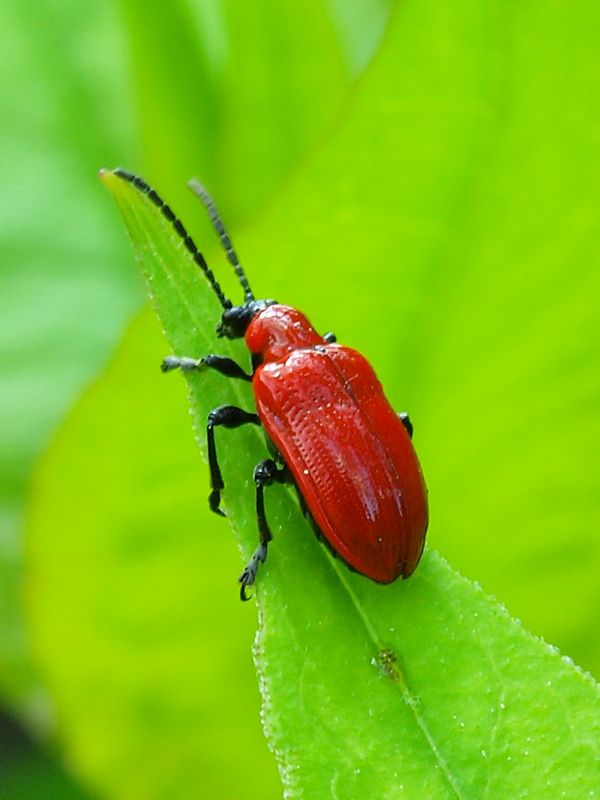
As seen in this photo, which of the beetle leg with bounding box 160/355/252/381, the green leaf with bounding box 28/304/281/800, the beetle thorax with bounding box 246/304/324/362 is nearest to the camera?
the beetle leg with bounding box 160/355/252/381

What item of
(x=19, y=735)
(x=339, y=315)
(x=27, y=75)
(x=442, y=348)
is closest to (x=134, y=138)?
(x=27, y=75)

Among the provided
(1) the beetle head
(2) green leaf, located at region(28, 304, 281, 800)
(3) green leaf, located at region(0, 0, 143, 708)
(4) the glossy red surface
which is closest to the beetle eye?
(1) the beetle head

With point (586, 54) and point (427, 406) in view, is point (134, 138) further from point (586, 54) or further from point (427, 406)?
point (586, 54)

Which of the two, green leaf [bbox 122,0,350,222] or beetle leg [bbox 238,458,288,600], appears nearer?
beetle leg [bbox 238,458,288,600]

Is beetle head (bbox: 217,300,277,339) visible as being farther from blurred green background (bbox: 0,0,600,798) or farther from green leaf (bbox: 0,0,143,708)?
green leaf (bbox: 0,0,143,708)

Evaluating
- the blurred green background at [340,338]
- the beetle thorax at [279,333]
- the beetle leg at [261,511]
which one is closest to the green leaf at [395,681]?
the beetle leg at [261,511]

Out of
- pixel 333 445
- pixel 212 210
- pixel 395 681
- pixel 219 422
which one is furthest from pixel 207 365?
pixel 212 210

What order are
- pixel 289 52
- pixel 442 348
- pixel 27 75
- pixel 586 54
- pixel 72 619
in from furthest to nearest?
pixel 27 75 → pixel 289 52 → pixel 72 619 → pixel 442 348 → pixel 586 54
